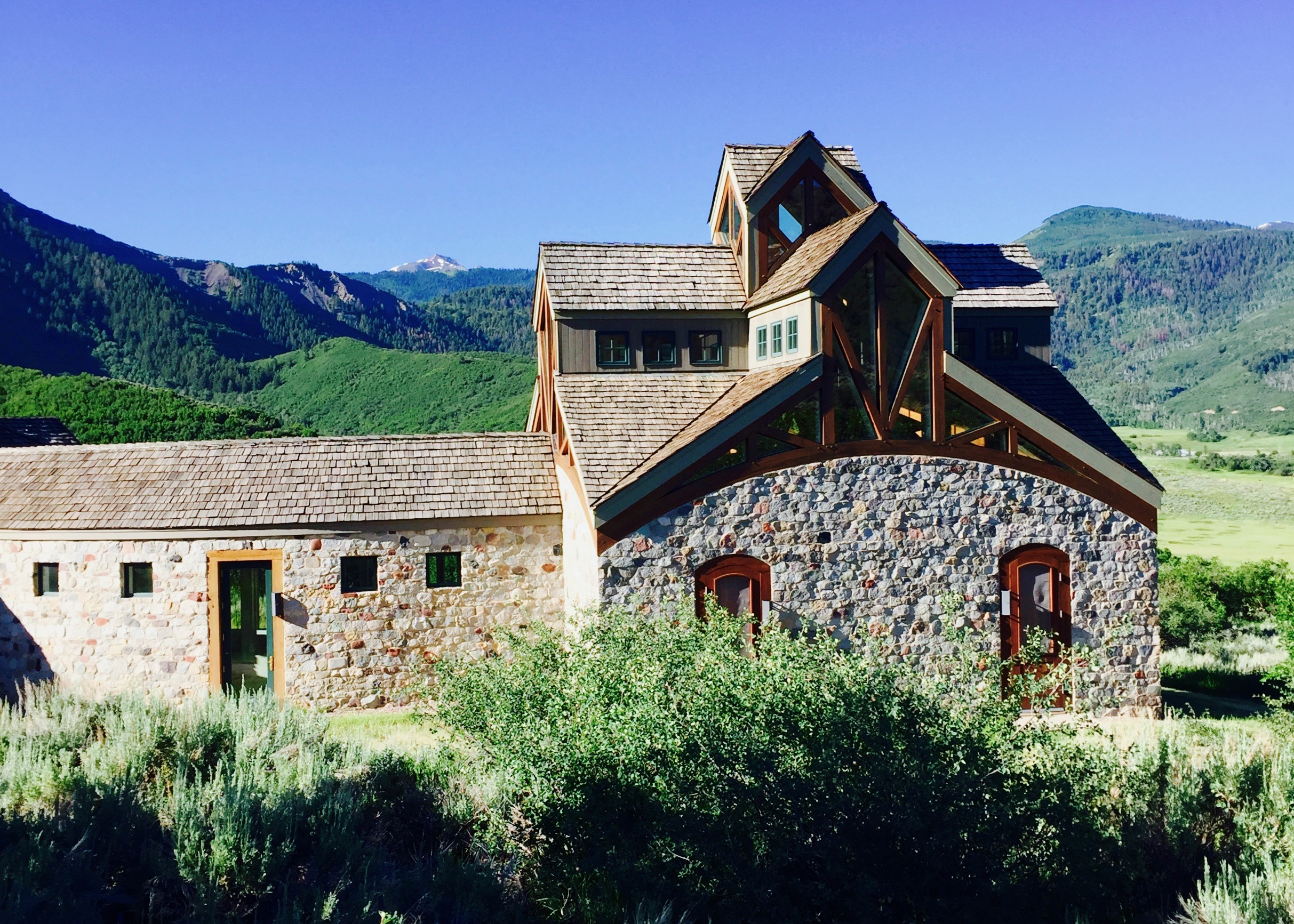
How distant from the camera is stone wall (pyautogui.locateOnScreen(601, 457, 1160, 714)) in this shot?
16.4 meters

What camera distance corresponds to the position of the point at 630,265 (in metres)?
19.9

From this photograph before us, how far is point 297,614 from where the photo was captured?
1803cm

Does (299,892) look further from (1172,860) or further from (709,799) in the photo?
(1172,860)

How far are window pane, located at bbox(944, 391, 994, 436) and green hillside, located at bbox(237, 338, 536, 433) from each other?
3280cm

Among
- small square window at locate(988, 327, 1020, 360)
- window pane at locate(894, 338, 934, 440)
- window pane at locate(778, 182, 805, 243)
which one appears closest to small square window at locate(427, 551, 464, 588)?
window pane at locate(894, 338, 934, 440)

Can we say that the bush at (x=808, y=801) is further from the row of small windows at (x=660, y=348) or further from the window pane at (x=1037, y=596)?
the row of small windows at (x=660, y=348)

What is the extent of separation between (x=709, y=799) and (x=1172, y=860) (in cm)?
486

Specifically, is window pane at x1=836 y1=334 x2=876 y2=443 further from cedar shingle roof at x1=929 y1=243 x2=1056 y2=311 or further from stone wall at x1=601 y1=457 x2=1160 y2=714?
cedar shingle roof at x1=929 y1=243 x2=1056 y2=311

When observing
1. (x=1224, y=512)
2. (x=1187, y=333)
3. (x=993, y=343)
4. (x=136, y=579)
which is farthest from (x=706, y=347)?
(x=1187, y=333)

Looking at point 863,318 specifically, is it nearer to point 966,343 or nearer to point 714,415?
point 714,415

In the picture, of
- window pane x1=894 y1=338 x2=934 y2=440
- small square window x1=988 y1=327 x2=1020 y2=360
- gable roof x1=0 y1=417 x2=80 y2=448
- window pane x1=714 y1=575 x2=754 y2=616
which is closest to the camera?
window pane x1=714 y1=575 x2=754 y2=616

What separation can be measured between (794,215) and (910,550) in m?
6.83

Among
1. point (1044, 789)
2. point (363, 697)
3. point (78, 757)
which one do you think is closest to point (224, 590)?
point (363, 697)

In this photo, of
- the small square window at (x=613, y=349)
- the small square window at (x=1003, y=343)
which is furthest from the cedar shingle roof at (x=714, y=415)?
the small square window at (x=1003, y=343)
